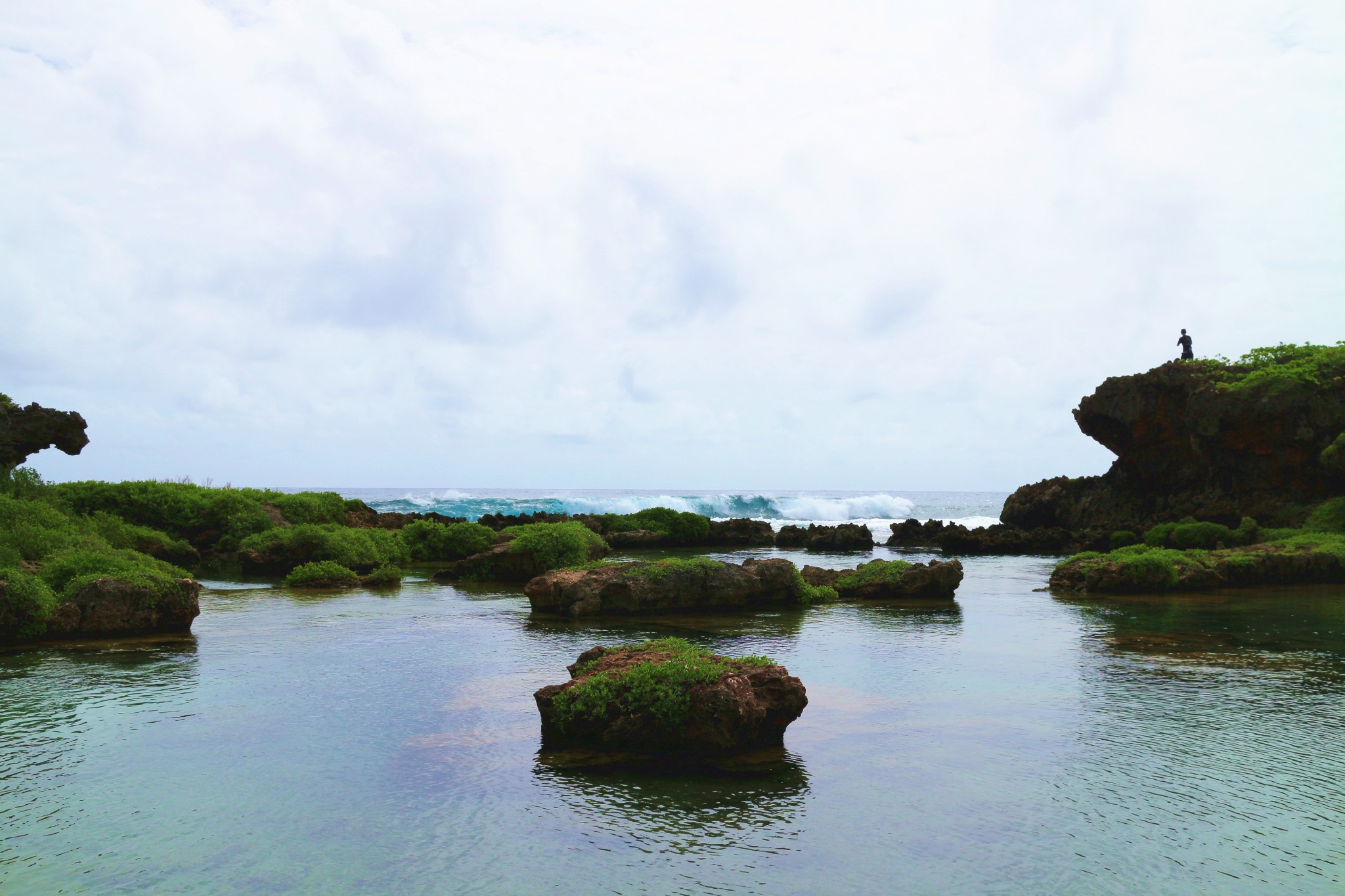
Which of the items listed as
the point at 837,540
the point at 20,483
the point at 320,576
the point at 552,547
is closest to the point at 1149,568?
the point at 552,547

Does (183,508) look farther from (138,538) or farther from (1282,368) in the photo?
(1282,368)

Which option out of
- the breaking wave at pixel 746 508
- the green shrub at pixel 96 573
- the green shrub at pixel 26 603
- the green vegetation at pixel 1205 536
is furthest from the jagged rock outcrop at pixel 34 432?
the breaking wave at pixel 746 508

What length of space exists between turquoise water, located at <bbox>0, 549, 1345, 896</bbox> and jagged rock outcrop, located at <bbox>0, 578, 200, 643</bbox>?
0.90 meters

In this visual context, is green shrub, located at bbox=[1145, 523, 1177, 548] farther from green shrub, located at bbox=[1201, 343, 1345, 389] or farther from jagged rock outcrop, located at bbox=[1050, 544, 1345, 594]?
jagged rock outcrop, located at bbox=[1050, 544, 1345, 594]

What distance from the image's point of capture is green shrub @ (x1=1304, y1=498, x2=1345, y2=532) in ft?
87.7

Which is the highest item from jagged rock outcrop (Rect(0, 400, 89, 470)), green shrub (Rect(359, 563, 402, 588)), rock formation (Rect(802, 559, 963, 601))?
→ jagged rock outcrop (Rect(0, 400, 89, 470))

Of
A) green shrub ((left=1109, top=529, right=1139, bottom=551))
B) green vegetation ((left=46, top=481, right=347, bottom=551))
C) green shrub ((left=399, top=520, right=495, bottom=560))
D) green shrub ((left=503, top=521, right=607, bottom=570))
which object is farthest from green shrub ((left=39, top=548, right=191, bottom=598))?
green shrub ((left=1109, top=529, right=1139, bottom=551))

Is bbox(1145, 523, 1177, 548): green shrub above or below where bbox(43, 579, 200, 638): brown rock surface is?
above

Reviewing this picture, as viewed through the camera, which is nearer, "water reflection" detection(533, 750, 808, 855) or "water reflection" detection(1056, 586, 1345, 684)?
"water reflection" detection(533, 750, 808, 855)

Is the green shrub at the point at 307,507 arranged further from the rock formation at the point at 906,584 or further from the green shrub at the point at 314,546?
the rock formation at the point at 906,584

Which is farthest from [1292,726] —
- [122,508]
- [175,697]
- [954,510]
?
[954,510]

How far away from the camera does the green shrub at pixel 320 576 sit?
2077cm

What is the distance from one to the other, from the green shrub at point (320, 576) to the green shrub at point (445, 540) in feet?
27.0

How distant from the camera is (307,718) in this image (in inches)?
332
